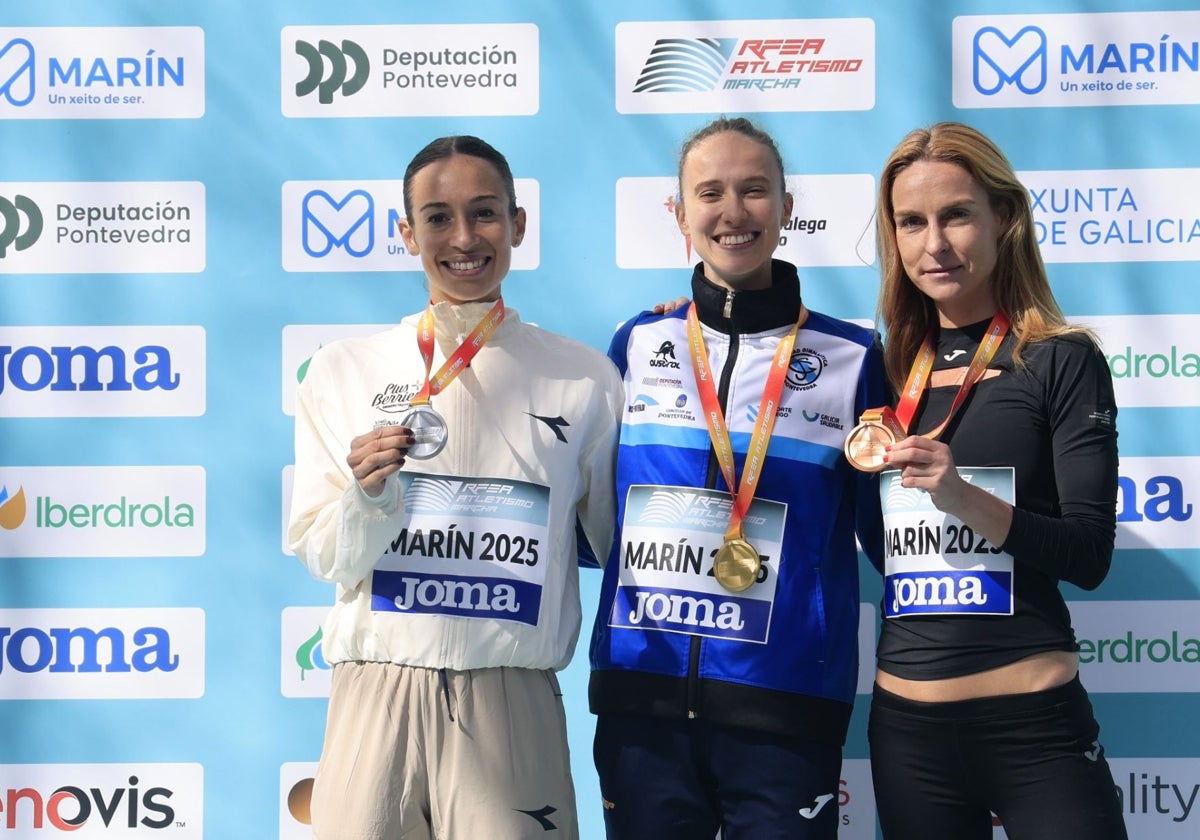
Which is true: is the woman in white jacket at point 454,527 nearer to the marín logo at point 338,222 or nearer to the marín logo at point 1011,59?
the marín logo at point 338,222

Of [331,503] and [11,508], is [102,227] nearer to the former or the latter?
[11,508]

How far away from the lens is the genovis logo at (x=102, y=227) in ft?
11.4

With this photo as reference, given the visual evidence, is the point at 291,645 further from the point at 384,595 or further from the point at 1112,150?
the point at 1112,150

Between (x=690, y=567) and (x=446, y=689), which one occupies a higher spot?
(x=690, y=567)

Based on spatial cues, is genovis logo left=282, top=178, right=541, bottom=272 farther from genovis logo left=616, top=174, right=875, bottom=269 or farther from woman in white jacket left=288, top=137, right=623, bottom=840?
woman in white jacket left=288, top=137, right=623, bottom=840

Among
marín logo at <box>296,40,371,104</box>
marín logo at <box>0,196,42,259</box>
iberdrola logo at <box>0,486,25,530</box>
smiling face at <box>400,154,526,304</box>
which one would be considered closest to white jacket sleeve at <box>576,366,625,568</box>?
smiling face at <box>400,154,526,304</box>

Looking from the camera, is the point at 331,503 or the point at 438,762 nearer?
the point at 438,762

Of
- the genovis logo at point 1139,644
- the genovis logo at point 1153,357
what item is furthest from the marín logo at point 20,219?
the genovis logo at point 1139,644

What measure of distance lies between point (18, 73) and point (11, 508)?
4.07 feet

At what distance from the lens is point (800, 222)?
3426 mm

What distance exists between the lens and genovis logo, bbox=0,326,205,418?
3475 mm

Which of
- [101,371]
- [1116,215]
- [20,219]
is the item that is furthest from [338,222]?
[1116,215]

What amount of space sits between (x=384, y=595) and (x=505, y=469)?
0.34 meters

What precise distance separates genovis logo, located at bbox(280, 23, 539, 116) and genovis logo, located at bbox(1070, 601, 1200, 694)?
6.96ft
